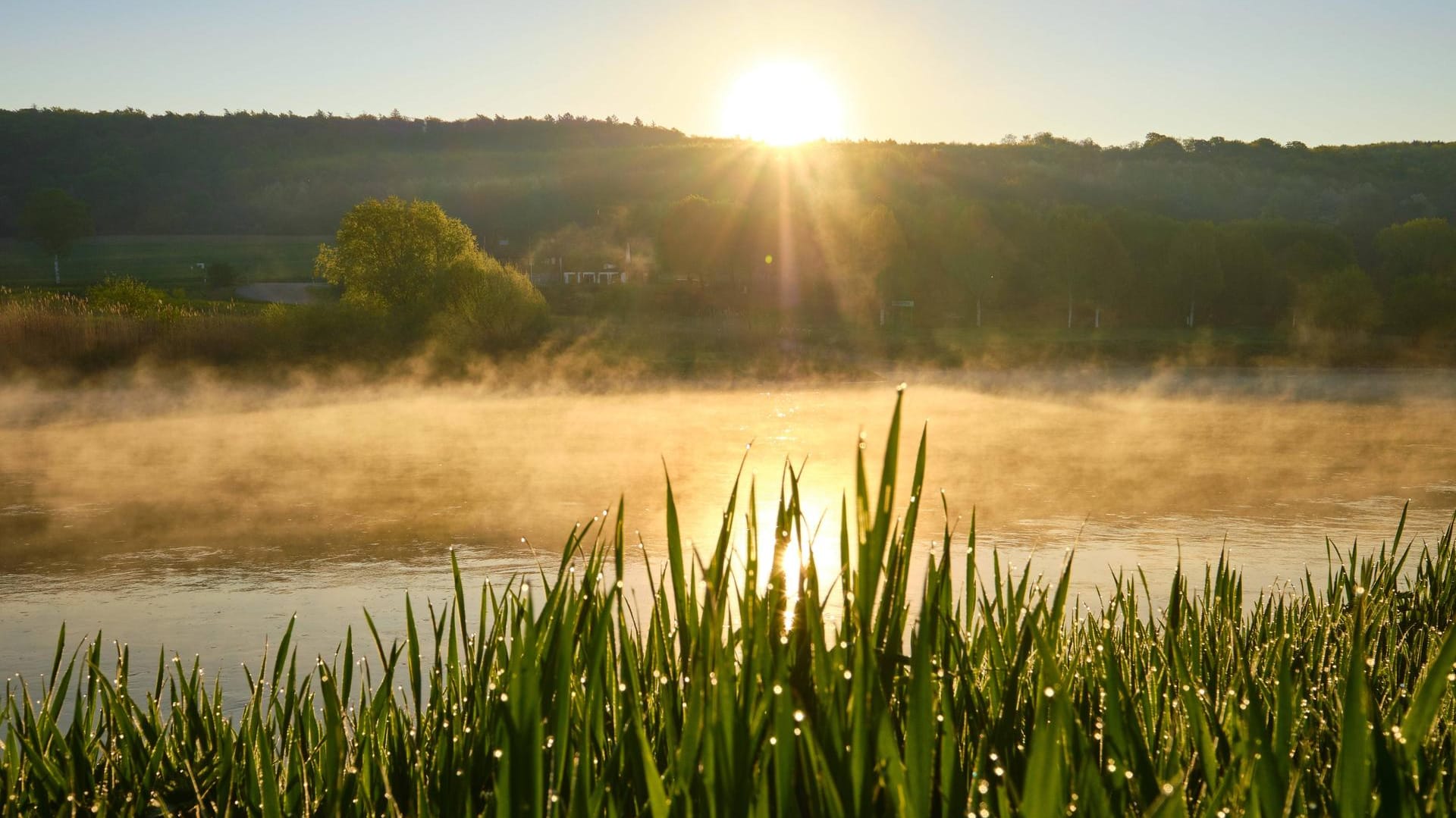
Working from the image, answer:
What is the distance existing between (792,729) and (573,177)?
99967mm

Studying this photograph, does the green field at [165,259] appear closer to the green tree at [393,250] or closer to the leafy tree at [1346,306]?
the green tree at [393,250]

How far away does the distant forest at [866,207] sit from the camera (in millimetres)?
48969

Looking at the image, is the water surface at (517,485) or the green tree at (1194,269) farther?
the green tree at (1194,269)

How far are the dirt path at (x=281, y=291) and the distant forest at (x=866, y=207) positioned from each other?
573 inches

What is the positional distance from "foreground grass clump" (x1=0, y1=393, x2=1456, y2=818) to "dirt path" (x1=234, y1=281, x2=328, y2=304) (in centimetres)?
4793

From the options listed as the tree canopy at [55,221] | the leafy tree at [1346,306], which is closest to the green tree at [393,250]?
the leafy tree at [1346,306]

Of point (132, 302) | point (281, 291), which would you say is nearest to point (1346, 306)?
point (132, 302)

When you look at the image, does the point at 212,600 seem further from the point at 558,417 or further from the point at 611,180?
the point at 611,180

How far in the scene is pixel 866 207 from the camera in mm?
52344


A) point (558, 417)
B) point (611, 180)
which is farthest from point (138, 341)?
point (611, 180)

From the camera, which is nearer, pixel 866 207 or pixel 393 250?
pixel 393 250

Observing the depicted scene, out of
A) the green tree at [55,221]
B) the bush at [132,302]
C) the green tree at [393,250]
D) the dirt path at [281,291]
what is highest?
the green tree at [55,221]

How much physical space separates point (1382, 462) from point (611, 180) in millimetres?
86734

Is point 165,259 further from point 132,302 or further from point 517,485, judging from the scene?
point 517,485
